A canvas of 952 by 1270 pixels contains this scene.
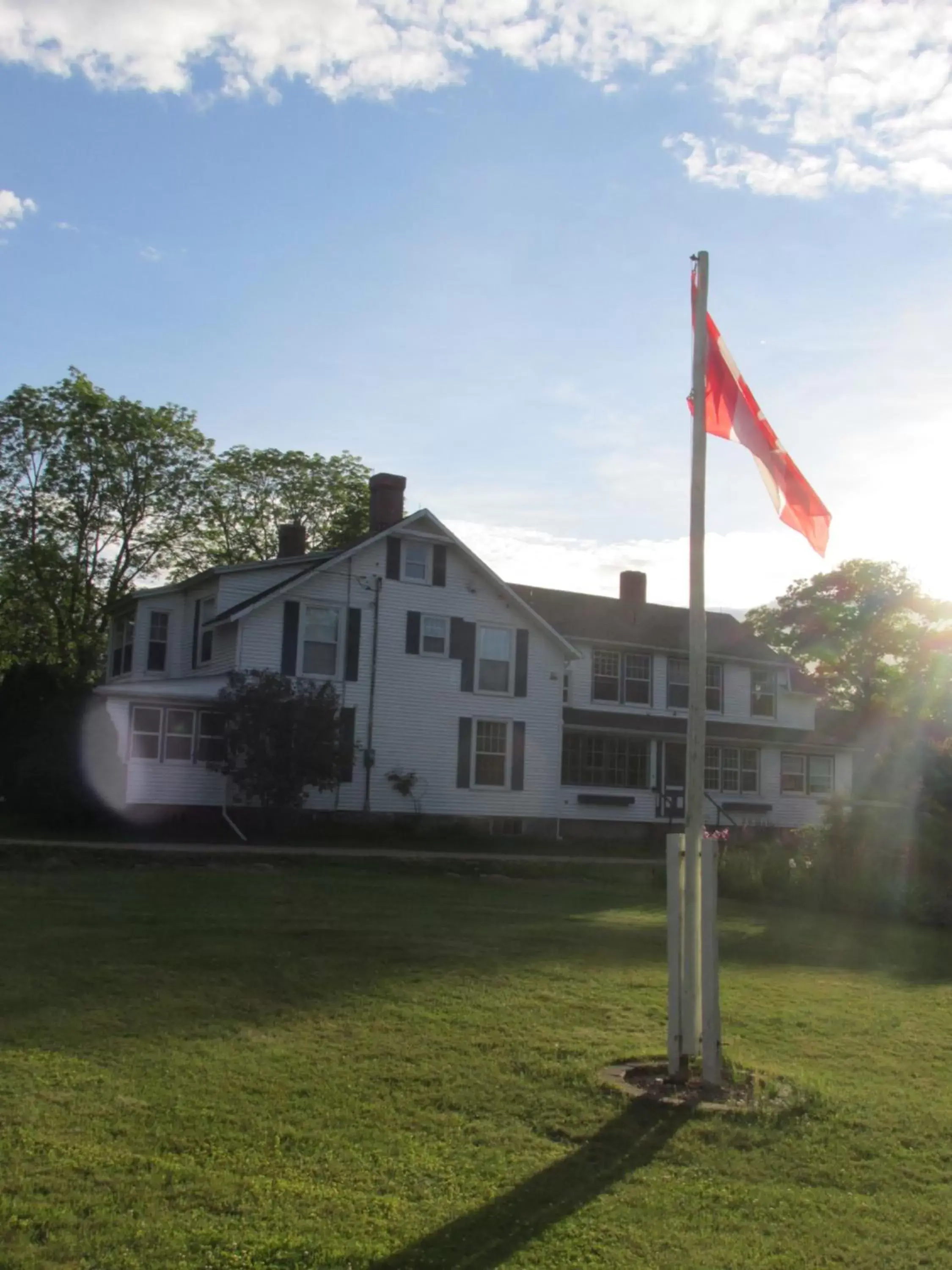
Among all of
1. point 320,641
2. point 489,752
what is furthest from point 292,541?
point 489,752

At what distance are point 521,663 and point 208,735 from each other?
Result: 924 cm

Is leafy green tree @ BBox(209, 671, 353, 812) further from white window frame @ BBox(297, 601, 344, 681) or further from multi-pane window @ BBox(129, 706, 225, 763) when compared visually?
white window frame @ BBox(297, 601, 344, 681)

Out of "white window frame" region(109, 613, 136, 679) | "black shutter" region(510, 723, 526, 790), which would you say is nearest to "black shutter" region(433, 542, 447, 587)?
"black shutter" region(510, 723, 526, 790)

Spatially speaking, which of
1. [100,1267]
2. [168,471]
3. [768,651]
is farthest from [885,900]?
[168,471]

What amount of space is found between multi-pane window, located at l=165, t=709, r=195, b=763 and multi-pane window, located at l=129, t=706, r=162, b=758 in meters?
0.20

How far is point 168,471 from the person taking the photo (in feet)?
148

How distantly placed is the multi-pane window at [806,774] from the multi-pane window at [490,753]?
11453 millimetres

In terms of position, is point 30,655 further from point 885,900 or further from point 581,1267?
point 581,1267

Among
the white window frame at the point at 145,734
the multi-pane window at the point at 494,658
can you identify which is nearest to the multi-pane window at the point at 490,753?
the multi-pane window at the point at 494,658

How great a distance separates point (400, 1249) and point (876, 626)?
61122 mm

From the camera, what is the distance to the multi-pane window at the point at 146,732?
94.6ft

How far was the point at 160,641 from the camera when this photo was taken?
34438 millimetres

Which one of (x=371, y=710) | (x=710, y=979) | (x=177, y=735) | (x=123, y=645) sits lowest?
(x=710, y=979)

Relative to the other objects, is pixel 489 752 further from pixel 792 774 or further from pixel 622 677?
pixel 792 774
